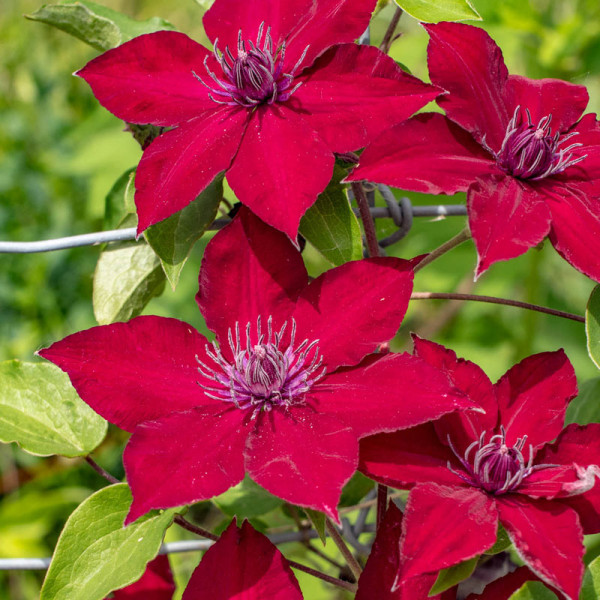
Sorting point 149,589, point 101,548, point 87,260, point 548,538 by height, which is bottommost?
point 87,260

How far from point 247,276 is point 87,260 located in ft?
5.76

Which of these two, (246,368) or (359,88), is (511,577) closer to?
(246,368)

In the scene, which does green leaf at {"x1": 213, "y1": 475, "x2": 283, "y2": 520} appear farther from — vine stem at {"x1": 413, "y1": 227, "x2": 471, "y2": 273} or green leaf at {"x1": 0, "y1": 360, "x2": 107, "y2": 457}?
vine stem at {"x1": 413, "y1": 227, "x2": 471, "y2": 273}

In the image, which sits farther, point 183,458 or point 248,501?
point 248,501

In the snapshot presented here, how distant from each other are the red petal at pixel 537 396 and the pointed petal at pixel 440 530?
0.32ft

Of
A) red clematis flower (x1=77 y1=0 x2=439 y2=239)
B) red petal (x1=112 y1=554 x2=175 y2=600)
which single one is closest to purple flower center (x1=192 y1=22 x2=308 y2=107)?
red clematis flower (x1=77 y1=0 x2=439 y2=239)

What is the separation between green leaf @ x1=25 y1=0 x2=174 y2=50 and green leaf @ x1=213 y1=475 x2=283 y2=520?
1.68 ft

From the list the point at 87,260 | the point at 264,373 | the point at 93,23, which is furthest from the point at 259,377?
the point at 87,260

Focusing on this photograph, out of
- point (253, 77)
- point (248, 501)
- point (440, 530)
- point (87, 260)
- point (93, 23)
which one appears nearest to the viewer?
point (440, 530)

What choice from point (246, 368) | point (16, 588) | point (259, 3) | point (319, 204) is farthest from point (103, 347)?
point (16, 588)

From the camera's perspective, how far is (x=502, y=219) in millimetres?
623

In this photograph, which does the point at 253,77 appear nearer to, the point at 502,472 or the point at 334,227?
the point at 334,227

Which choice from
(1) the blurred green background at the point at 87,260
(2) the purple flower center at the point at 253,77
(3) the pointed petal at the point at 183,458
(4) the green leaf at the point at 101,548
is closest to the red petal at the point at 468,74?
(2) the purple flower center at the point at 253,77

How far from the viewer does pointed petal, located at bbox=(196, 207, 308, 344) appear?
0.69 meters
